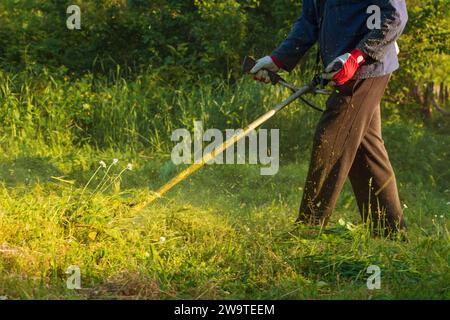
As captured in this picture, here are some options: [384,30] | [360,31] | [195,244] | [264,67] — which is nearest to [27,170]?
[264,67]

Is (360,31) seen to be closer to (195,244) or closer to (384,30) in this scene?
(384,30)

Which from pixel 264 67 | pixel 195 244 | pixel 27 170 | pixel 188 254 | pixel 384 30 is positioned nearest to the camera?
pixel 188 254

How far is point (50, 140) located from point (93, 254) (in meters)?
3.70

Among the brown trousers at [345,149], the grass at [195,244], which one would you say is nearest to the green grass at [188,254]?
the grass at [195,244]

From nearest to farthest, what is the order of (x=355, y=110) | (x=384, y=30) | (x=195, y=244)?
1. (x=195, y=244)
2. (x=384, y=30)
3. (x=355, y=110)

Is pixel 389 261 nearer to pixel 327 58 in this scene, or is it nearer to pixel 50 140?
pixel 327 58

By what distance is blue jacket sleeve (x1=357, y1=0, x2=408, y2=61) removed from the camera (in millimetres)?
5109

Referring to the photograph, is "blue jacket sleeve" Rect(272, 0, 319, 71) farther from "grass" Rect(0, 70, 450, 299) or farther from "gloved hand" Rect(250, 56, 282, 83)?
"grass" Rect(0, 70, 450, 299)

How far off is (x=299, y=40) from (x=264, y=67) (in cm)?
27

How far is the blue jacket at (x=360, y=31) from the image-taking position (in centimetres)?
512

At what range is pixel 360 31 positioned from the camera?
526 cm

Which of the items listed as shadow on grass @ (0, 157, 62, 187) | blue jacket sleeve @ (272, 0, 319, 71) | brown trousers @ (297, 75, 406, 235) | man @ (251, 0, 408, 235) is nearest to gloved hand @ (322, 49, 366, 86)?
man @ (251, 0, 408, 235)

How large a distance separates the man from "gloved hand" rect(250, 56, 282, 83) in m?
0.32

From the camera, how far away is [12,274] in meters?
4.27
